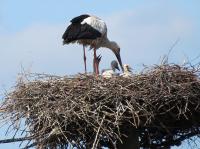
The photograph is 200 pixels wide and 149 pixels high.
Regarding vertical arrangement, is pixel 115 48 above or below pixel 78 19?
below

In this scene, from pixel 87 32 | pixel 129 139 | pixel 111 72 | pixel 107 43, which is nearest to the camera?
pixel 129 139

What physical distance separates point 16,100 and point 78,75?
89 cm

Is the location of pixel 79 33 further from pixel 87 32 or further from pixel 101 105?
pixel 101 105

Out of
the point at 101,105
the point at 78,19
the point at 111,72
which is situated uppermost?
the point at 78,19

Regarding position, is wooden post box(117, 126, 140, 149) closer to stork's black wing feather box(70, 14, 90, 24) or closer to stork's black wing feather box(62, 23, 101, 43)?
stork's black wing feather box(62, 23, 101, 43)

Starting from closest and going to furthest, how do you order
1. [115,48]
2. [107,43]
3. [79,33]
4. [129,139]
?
1. [129,139]
2. [79,33]
3. [107,43]
4. [115,48]

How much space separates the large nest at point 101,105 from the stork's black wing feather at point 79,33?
94.1 inches

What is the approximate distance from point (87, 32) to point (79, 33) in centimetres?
16

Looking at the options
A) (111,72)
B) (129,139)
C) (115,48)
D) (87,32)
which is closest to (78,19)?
(87,32)

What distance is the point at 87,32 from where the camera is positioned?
508 inches

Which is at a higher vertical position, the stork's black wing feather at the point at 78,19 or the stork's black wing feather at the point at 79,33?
the stork's black wing feather at the point at 78,19

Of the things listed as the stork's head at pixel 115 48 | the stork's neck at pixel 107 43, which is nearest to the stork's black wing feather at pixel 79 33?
the stork's neck at pixel 107 43

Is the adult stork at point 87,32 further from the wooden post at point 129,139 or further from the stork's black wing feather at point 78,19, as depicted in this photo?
the wooden post at point 129,139

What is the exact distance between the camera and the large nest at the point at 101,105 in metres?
9.58
